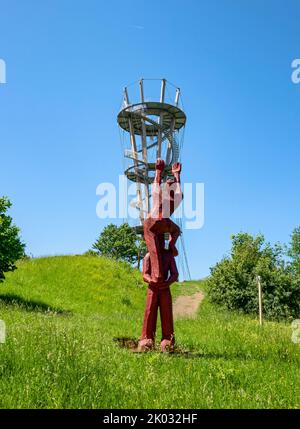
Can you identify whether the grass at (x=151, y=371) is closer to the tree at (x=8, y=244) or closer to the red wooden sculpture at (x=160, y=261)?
the red wooden sculpture at (x=160, y=261)

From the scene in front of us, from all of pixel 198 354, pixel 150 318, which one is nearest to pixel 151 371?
pixel 198 354

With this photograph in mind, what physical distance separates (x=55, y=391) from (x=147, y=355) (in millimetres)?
3672

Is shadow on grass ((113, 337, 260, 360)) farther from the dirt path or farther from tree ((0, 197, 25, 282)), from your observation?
the dirt path

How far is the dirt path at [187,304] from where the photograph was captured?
26.5 metres

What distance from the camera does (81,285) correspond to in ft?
83.9

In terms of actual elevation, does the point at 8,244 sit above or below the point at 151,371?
above

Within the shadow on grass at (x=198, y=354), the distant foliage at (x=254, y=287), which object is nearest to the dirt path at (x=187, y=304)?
the distant foliage at (x=254, y=287)

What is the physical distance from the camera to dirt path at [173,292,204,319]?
86.8 ft

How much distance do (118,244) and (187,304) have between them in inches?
1547

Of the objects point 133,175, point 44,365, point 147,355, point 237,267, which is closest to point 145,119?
point 133,175

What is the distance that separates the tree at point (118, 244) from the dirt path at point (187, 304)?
34.5m

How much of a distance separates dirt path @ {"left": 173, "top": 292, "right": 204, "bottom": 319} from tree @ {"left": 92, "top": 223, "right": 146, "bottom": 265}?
34.5 m

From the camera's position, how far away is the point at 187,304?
29.5 metres

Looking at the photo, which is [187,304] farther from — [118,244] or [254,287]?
[118,244]
